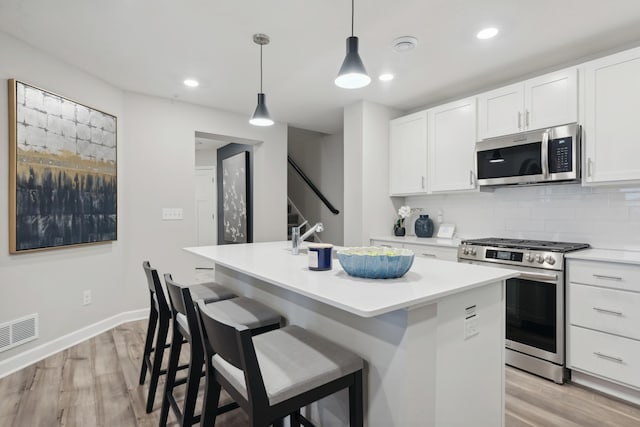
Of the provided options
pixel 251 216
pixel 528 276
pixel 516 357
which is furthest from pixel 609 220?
pixel 251 216

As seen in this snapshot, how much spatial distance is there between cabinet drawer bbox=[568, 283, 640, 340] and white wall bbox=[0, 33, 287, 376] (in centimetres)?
339

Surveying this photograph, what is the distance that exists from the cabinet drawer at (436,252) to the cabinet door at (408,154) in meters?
0.67

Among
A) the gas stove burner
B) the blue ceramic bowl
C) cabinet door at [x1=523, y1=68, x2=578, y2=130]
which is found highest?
cabinet door at [x1=523, y1=68, x2=578, y2=130]

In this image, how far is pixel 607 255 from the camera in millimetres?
2258

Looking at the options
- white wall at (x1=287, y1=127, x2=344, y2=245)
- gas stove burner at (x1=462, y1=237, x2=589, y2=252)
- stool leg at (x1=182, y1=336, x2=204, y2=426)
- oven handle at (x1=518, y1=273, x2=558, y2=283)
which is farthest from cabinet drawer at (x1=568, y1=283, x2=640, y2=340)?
white wall at (x1=287, y1=127, x2=344, y2=245)

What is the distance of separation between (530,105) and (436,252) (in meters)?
1.47

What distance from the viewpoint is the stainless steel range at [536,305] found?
2.33 meters

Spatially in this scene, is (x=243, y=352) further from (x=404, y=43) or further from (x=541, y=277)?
(x=404, y=43)

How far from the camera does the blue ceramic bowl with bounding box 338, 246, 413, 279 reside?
1.41 meters

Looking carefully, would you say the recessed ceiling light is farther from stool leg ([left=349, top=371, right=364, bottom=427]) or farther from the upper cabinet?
stool leg ([left=349, top=371, right=364, bottom=427])

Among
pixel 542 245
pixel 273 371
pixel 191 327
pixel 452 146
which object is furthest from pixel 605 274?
pixel 191 327

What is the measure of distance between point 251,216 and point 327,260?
3.51 meters

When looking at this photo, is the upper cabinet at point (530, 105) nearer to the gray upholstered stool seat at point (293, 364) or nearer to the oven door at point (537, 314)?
the oven door at point (537, 314)

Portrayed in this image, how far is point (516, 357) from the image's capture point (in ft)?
8.36
